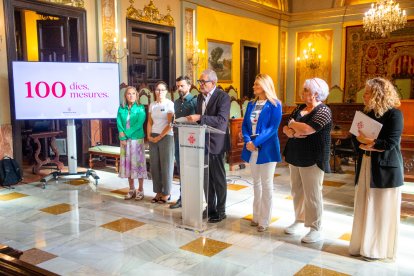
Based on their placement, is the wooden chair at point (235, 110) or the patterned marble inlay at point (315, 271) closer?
the patterned marble inlay at point (315, 271)

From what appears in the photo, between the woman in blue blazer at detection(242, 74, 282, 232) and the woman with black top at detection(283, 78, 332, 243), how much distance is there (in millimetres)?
175

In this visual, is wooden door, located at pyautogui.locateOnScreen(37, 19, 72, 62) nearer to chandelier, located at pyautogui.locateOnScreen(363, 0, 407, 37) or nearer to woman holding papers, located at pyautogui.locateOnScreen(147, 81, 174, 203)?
woman holding papers, located at pyautogui.locateOnScreen(147, 81, 174, 203)

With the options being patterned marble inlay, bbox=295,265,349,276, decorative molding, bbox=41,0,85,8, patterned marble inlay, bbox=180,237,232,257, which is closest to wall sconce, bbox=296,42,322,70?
decorative molding, bbox=41,0,85,8

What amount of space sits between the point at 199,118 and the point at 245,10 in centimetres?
764

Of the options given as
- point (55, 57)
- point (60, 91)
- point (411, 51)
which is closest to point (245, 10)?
point (411, 51)

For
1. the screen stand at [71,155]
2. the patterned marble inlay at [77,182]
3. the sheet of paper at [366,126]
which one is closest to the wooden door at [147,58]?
the screen stand at [71,155]

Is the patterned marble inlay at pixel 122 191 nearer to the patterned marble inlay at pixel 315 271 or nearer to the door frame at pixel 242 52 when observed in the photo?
the patterned marble inlay at pixel 315 271

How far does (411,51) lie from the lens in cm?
1059

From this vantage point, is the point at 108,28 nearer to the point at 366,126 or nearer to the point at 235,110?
the point at 235,110

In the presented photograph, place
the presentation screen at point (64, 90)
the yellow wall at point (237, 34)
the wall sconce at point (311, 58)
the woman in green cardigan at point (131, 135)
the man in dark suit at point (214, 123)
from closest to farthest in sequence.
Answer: the man in dark suit at point (214, 123), the woman in green cardigan at point (131, 135), the presentation screen at point (64, 90), the yellow wall at point (237, 34), the wall sconce at point (311, 58)

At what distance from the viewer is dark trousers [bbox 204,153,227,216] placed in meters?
4.02

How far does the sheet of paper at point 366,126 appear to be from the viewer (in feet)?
9.95

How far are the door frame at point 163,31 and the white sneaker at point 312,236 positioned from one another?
5416 mm

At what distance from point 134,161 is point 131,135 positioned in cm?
32
